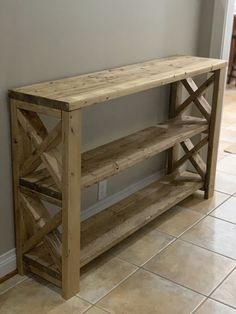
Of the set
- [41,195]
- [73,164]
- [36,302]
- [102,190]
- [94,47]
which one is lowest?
[36,302]

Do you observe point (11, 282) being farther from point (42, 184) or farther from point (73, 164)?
point (73, 164)

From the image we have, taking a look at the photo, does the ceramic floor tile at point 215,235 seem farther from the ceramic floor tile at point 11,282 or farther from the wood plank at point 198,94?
the ceramic floor tile at point 11,282

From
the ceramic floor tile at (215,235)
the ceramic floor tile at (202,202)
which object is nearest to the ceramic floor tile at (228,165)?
the ceramic floor tile at (202,202)

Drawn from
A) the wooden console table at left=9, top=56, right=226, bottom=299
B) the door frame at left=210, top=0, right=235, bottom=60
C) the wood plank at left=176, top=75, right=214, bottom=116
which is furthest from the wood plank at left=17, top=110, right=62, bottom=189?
the door frame at left=210, top=0, right=235, bottom=60

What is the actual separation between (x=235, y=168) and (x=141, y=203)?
1.22 metres

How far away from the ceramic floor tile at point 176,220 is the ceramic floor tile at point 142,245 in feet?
0.22

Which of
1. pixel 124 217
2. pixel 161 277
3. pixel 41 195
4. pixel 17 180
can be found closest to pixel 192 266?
pixel 161 277

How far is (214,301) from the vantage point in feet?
6.95

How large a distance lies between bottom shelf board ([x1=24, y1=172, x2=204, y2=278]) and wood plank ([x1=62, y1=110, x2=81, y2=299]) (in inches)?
2.7

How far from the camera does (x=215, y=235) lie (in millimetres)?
2684

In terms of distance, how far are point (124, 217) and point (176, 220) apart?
40cm

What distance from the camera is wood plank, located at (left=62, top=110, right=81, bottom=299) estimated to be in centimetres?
186

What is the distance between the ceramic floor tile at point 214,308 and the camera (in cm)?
205

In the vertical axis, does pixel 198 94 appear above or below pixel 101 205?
above
